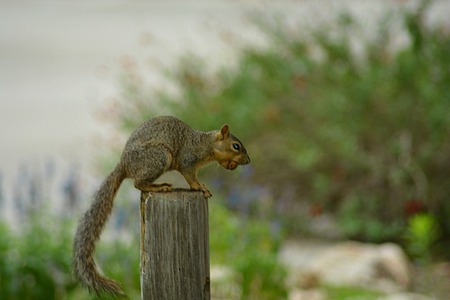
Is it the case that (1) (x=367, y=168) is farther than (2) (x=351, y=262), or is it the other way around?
(1) (x=367, y=168)

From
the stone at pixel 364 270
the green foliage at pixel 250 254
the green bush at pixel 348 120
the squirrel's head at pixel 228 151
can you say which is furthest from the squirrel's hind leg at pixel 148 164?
the green bush at pixel 348 120

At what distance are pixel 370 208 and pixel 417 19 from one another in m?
1.77

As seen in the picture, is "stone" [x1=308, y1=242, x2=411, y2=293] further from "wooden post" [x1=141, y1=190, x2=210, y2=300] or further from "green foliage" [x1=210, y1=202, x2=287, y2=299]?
"wooden post" [x1=141, y1=190, x2=210, y2=300]

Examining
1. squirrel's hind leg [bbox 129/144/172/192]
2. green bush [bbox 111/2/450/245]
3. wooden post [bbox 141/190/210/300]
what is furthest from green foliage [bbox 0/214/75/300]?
green bush [bbox 111/2/450/245]

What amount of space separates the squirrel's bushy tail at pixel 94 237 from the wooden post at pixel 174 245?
12 centimetres

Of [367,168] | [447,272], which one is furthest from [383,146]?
[447,272]

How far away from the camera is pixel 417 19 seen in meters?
8.32

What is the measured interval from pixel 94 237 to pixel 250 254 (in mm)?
2797

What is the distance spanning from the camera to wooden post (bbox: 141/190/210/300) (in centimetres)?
314

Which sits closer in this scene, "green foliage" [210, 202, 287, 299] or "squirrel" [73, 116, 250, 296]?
"squirrel" [73, 116, 250, 296]

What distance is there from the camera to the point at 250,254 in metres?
5.87

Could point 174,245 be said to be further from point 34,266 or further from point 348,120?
point 348,120

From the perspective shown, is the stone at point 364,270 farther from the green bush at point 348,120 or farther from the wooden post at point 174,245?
the wooden post at point 174,245

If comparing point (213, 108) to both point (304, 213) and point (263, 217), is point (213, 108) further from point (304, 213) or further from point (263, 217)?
point (263, 217)
